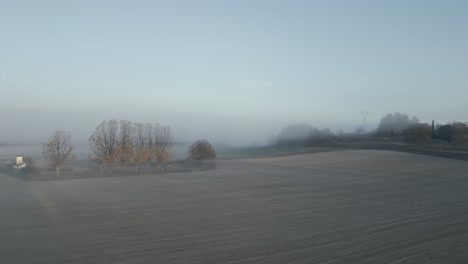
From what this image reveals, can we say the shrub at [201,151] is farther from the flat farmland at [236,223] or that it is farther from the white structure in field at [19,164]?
the flat farmland at [236,223]

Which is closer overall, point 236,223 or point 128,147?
point 236,223

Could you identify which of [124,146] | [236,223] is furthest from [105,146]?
[236,223]

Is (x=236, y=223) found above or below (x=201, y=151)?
below

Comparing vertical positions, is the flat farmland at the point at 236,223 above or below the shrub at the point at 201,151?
below

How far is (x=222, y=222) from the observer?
12.7 meters

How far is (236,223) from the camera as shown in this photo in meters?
12.5

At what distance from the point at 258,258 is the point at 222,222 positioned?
4.06 metres

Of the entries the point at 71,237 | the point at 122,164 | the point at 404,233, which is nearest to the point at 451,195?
the point at 404,233

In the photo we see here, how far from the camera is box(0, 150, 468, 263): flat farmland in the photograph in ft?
29.6

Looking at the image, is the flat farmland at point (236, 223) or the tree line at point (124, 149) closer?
the flat farmland at point (236, 223)

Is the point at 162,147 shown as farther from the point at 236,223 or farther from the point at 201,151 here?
the point at 236,223

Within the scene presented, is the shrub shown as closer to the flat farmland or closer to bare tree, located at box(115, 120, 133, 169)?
bare tree, located at box(115, 120, 133, 169)

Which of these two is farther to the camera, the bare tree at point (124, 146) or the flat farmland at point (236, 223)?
the bare tree at point (124, 146)

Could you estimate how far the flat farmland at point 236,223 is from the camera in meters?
9.03
